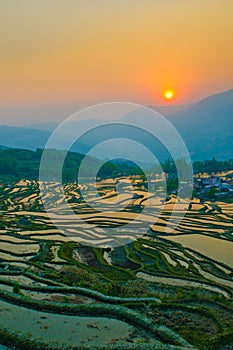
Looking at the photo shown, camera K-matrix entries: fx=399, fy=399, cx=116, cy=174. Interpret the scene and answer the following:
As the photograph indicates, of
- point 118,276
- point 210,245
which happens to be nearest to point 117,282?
point 118,276

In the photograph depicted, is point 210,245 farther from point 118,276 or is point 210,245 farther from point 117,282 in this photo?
point 117,282

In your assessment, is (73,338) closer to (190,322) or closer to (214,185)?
(190,322)

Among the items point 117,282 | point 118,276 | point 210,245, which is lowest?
point 118,276

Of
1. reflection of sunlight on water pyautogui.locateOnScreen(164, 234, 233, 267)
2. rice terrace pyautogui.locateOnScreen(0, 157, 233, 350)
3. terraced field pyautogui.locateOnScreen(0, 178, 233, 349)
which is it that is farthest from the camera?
reflection of sunlight on water pyautogui.locateOnScreen(164, 234, 233, 267)

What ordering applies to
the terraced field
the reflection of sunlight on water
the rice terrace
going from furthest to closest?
the reflection of sunlight on water, the terraced field, the rice terrace

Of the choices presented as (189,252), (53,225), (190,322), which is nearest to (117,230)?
(53,225)
